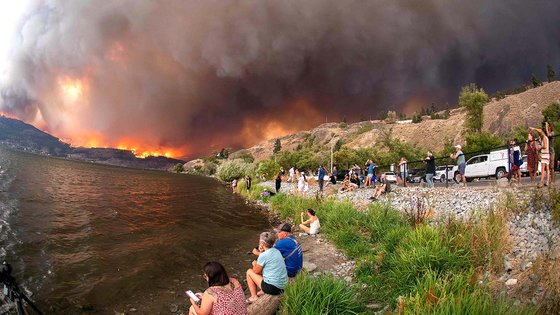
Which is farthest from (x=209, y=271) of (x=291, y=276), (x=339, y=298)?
(x=291, y=276)

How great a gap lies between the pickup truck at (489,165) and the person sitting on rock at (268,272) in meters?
21.2

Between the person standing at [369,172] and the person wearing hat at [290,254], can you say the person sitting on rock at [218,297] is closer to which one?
the person wearing hat at [290,254]

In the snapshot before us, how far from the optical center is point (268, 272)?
6.70 meters

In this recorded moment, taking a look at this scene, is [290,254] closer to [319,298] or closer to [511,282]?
[319,298]

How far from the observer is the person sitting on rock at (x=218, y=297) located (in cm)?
490

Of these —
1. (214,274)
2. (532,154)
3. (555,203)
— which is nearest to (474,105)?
(532,154)

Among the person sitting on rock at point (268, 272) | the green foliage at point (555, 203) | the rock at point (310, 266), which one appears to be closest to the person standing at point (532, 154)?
the green foliage at point (555, 203)

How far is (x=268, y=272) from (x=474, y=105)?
76.6 meters

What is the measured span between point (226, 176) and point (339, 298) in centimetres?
7090

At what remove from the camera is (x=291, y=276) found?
7.77m

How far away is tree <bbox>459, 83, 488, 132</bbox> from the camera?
67125mm

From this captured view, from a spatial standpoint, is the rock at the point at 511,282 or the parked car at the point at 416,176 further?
the parked car at the point at 416,176

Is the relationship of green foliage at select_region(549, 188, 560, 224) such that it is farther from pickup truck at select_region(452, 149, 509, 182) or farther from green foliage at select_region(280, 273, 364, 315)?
pickup truck at select_region(452, 149, 509, 182)

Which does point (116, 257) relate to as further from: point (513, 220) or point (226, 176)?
point (226, 176)
